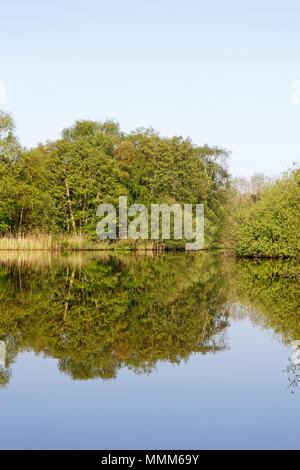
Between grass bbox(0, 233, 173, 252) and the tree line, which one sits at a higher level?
the tree line

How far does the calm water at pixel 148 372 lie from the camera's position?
361cm

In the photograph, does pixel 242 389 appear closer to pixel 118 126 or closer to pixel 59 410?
pixel 59 410

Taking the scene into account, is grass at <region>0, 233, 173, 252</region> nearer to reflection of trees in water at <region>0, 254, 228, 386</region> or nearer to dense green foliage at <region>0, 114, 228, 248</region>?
dense green foliage at <region>0, 114, 228, 248</region>

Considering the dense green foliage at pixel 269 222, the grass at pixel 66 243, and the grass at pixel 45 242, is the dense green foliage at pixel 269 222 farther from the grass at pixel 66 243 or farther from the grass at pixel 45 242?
the grass at pixel 45 242

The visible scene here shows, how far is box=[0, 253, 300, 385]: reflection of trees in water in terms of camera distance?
5.88m

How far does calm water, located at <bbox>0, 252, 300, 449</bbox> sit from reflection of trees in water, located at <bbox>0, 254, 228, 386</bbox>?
0.9 inches

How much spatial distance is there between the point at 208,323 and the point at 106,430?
4446mm

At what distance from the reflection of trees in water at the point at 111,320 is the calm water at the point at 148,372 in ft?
0.08

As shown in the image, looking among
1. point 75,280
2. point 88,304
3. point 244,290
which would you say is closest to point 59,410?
point 88,304

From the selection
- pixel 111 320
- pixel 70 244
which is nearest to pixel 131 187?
pixel 70 244

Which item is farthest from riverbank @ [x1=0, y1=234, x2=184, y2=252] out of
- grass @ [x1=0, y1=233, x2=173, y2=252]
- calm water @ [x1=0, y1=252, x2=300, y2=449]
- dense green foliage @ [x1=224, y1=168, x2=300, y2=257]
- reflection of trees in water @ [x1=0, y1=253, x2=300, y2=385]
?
calm water @ [x1=0, y1=252, x2=300, y2=449]

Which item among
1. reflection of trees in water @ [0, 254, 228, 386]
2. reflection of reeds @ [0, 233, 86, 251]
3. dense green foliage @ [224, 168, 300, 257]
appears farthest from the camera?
reflection of reeds @ [0, 233, 86, 251]

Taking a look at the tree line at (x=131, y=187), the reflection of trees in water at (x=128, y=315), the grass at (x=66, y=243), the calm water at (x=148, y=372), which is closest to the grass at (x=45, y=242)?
the grass at (x=66, y=243)

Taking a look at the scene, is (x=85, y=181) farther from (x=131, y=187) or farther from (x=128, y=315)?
(x=128, y=315)
